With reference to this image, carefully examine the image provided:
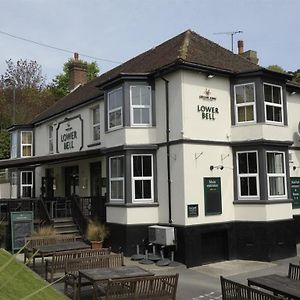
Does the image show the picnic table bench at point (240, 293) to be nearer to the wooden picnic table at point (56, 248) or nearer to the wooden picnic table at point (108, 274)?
the wooden picnic table at point (108, 274)

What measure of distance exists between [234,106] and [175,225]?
4.81 metres

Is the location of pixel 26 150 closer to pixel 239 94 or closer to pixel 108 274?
pixel 239 94

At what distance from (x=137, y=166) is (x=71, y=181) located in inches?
346

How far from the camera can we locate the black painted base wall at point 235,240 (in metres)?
14.5

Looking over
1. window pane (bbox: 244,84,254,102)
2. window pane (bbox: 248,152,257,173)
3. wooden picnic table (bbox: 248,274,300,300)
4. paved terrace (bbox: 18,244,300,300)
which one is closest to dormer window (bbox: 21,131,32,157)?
paved terrace (bbox: 18,244,300,300)

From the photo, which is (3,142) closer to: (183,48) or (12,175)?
(12,175)

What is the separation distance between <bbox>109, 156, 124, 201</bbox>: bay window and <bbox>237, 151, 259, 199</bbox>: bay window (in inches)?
165

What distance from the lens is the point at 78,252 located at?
10680mm

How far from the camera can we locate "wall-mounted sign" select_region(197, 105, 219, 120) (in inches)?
583

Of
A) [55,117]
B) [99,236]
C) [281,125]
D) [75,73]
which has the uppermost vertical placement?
[75,73]

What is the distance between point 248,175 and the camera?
15234 mm

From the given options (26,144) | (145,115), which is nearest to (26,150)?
(26,144)

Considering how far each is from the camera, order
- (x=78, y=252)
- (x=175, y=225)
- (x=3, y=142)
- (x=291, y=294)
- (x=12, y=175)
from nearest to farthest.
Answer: (x=291, y=294), (x=78, y=252), (x=175, y=225), (x=12, y=175), (x=3, y=142)

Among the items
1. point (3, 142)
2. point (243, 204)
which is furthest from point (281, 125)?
point (3, 142)
